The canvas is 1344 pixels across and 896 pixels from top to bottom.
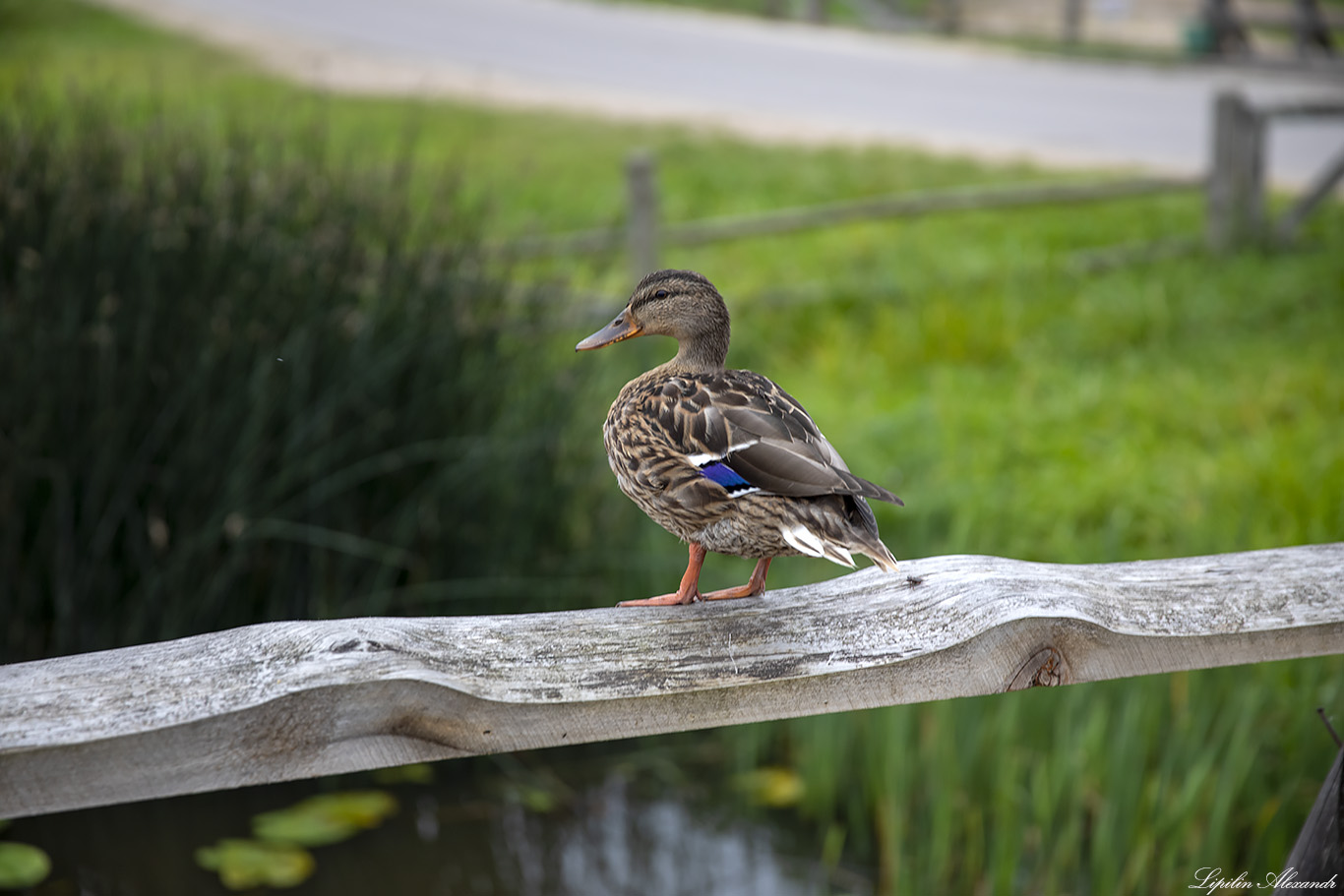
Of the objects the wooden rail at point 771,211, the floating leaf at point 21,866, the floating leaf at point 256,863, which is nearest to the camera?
the floating leaf at point 21,866

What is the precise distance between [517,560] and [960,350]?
11.0 feet

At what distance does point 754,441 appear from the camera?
135 cm

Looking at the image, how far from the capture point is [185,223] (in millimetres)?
3291

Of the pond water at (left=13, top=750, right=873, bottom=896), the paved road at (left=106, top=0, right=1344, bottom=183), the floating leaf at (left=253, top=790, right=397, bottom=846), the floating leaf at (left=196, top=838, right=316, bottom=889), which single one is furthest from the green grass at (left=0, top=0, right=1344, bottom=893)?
the paved road at (left=106, top=0, right=1344, bottom=183)

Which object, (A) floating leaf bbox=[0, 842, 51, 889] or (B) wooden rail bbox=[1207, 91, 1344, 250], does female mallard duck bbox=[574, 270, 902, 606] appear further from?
(B) wooden rail bbox=[1207, 91, 1344, 250]

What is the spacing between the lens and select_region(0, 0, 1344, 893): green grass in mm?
2957

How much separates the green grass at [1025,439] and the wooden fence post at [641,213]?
268 millimetres

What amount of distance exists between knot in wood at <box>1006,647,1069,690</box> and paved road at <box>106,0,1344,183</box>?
10.6 metres

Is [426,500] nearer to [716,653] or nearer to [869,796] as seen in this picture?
[869,796]

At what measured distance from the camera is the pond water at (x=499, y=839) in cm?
343

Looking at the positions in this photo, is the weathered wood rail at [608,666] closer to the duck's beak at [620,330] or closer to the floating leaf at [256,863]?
the duck's beak at [620,330]

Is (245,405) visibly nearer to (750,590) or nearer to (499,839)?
(499,839)

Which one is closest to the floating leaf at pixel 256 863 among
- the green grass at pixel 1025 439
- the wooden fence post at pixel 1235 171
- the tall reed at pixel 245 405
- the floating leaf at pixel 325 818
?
the floating leaf at pixel 325 818

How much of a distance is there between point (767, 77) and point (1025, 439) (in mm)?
11490
